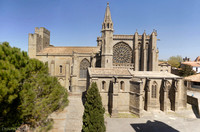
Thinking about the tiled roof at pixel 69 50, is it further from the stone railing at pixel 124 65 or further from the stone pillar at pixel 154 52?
the stone pillar at pixel 154 52

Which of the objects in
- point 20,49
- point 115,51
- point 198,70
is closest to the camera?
point 20,49

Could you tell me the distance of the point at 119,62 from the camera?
25.1 meters

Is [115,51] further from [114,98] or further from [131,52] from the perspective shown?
[114,98]

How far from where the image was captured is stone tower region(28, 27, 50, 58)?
26.9 m

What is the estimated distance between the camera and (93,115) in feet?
32.9

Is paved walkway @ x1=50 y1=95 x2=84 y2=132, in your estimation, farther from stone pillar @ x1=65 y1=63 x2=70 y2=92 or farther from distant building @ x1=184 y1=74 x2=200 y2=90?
distant building @ x1=184 y1=74 x2=200 y2=90

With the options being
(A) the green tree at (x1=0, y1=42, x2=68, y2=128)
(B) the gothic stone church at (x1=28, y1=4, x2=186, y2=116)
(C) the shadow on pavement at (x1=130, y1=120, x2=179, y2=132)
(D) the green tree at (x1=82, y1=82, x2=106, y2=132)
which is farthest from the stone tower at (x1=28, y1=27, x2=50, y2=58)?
(C) the shadow on pavement at (x1=130, y1=120, x2=179, y2=132)

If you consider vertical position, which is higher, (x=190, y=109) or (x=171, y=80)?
(x=171, y=80)

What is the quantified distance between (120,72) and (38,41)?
74.8 ft

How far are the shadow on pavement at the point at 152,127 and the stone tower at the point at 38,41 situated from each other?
26.6 m

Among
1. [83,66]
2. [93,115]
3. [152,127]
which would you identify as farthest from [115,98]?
[83,66]

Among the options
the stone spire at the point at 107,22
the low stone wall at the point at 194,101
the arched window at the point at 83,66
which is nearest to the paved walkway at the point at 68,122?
the arched window at the point at 83,66


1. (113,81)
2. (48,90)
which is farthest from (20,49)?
(113,81)

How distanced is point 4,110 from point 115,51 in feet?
71.4
